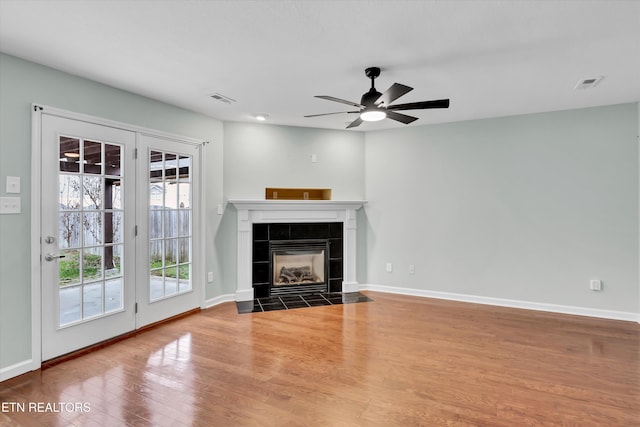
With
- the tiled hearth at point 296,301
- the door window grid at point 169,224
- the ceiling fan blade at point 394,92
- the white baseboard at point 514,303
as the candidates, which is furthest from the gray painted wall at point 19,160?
the white baseboard at point 514,303

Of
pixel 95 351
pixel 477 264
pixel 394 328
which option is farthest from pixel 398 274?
pixel 95 351

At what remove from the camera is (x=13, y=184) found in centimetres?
267

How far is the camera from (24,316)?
2725 mm

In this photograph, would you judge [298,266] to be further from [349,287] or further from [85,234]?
[85,234]

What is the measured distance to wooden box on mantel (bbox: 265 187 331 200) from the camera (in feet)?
17.0

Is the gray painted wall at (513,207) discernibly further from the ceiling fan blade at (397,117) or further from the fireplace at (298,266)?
the ceiling fan blade at (397,117)

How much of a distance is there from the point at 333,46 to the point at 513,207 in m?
3.40

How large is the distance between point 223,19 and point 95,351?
3.06m

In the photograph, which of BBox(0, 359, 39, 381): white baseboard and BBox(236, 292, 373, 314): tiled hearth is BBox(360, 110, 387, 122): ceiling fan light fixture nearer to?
BBox(236, 292, 373, 314): tiled hearth

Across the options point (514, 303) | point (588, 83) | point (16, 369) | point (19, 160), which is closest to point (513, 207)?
point (514, 303)

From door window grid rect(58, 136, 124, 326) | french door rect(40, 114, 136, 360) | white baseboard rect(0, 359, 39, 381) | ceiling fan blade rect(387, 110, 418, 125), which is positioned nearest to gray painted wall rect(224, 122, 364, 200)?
french door rect(40, 114, 136, 360)

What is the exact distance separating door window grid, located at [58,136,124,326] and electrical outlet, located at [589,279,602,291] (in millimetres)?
5390

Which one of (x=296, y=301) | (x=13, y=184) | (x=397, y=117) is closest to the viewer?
(x=13, y=184)

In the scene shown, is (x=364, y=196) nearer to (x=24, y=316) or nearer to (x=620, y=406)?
(x=620, y=406)
